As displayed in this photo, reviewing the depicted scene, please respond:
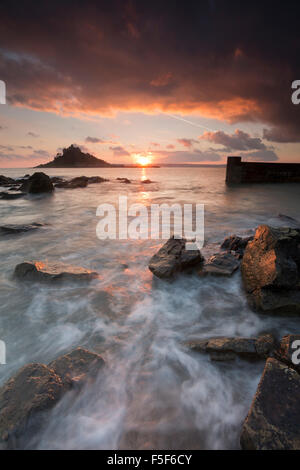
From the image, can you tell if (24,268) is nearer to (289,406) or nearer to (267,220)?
(289,406)

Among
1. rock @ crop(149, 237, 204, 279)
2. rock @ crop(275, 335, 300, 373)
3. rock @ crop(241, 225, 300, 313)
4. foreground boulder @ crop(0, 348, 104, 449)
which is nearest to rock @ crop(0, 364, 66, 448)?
foreground boulder @ crop(0, 348, 104, 449)

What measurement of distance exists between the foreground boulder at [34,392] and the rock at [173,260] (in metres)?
1.99

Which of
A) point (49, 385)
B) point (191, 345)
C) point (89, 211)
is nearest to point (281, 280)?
point (191, 345)

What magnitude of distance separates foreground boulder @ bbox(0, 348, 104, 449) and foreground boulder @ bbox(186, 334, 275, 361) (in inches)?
46.9

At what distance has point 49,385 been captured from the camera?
1.73 meters

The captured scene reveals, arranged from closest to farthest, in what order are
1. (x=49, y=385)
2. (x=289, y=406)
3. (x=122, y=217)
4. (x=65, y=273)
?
(x=289, y=406), (x=49, y=385), (x=65, y=273), (x=122, y=217)

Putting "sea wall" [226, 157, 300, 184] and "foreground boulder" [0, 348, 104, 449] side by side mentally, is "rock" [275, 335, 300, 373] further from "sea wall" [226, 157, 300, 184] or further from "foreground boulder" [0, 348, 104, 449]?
"sea wall" [226, 157, 300, 184]

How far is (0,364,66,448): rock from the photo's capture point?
147 centimetres

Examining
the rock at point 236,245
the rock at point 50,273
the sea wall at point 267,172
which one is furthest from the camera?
the sea wall at point 267,172

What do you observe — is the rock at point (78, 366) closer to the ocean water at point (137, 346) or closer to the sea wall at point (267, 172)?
the ocean water at point (137, 346)

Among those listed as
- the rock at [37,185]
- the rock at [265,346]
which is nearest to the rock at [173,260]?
the rock at [265,346]

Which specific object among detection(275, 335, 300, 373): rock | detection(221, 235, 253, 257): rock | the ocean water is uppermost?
detection(221, 235, 253, 257): rock

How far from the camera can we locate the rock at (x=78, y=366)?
6.26 feet
